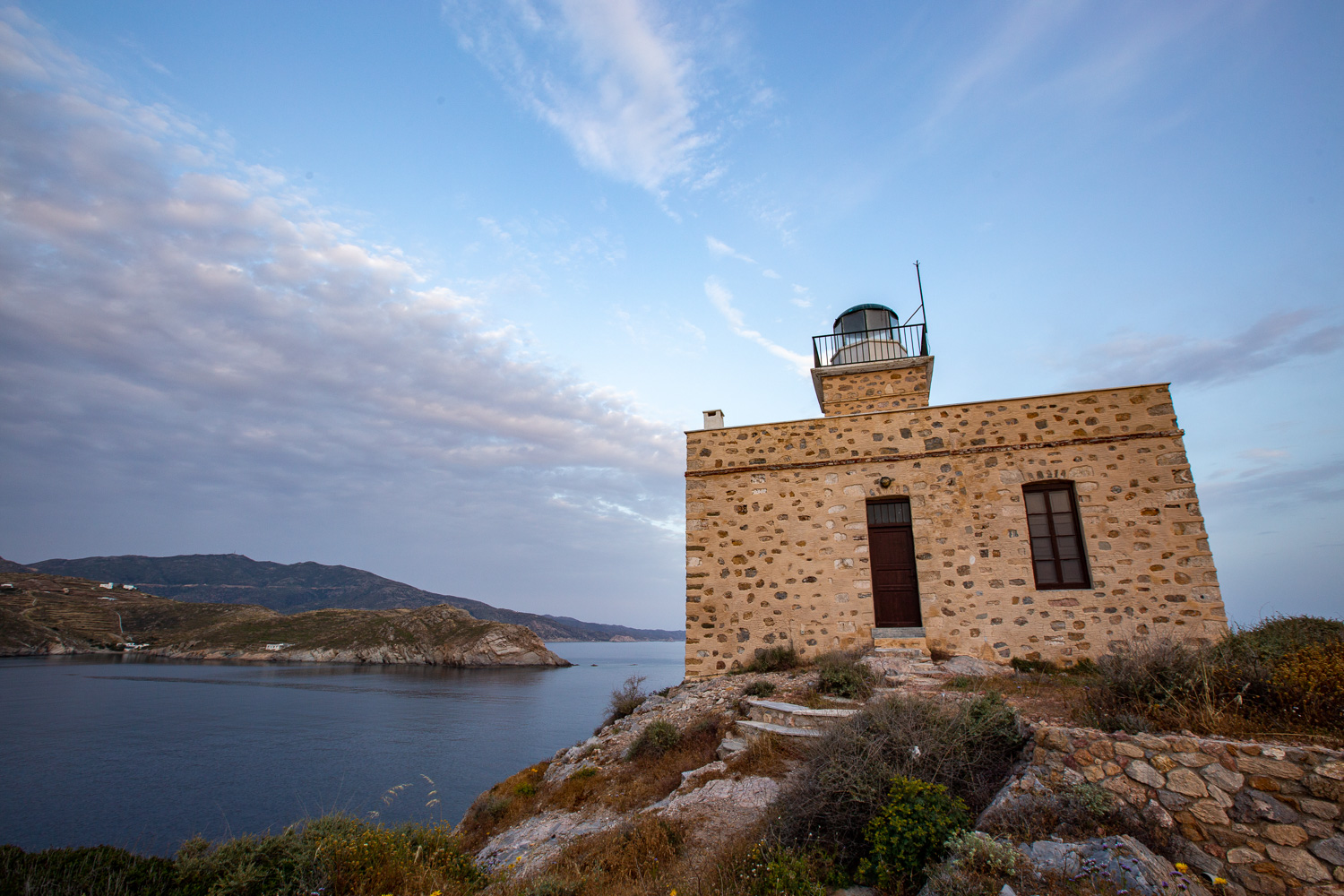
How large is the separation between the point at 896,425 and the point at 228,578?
192 m

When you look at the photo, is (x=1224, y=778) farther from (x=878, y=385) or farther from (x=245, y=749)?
(x=245, y=749)

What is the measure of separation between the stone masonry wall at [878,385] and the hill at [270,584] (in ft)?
395

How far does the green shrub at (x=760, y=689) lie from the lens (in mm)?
8211

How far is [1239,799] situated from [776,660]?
24.2ft

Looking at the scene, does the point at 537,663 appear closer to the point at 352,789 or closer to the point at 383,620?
the point at 383,620

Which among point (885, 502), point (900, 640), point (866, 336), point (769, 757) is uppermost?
point (866, 336)

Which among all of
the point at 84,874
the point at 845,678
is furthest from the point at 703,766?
the point at 84,874

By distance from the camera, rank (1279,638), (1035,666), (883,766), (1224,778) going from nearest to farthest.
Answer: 1. (1224,778)
2. (883,766)
3. (1279,638)
4. (1035,666)

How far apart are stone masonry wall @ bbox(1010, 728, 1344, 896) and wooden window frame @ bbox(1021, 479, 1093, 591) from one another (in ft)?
23.4

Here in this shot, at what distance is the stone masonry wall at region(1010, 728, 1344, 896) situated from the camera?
9.78 ft

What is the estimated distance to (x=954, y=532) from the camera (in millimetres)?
10320

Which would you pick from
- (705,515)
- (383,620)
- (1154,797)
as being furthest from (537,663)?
(1154,797)

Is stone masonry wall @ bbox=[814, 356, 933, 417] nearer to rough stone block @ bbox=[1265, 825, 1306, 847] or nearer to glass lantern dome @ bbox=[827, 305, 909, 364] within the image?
glass lantern dome @ bbox=[827, 305, 909, 364]

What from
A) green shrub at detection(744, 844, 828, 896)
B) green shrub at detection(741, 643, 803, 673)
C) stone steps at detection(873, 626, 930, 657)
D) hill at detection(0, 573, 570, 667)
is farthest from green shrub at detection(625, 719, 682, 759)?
hill at detection(0, 573, 570, 667)
